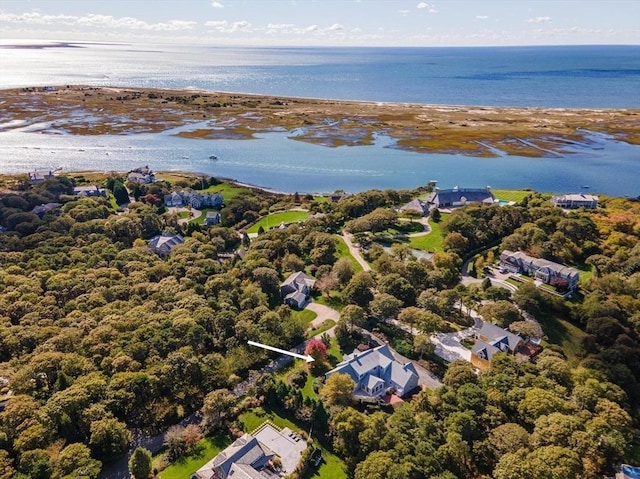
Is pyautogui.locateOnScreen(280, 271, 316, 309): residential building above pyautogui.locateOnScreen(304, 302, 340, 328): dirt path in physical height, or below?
above

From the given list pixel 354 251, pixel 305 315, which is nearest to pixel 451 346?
pixel 305 315

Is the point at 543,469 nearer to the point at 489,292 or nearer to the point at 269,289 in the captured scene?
the point at 489,292

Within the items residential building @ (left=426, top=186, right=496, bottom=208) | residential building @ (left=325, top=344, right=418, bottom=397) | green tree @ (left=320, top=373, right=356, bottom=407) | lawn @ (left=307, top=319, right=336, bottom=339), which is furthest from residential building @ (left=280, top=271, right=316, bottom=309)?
residential building @ (left=426, top=186, right=496, bottom=208)

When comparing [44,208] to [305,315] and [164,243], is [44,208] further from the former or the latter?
[305,315]

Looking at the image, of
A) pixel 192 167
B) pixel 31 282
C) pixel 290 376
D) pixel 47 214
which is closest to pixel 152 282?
pixel 31 282

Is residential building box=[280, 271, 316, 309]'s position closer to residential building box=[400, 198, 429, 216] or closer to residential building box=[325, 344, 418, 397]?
residential building box=[325, 344, 418, 397]
